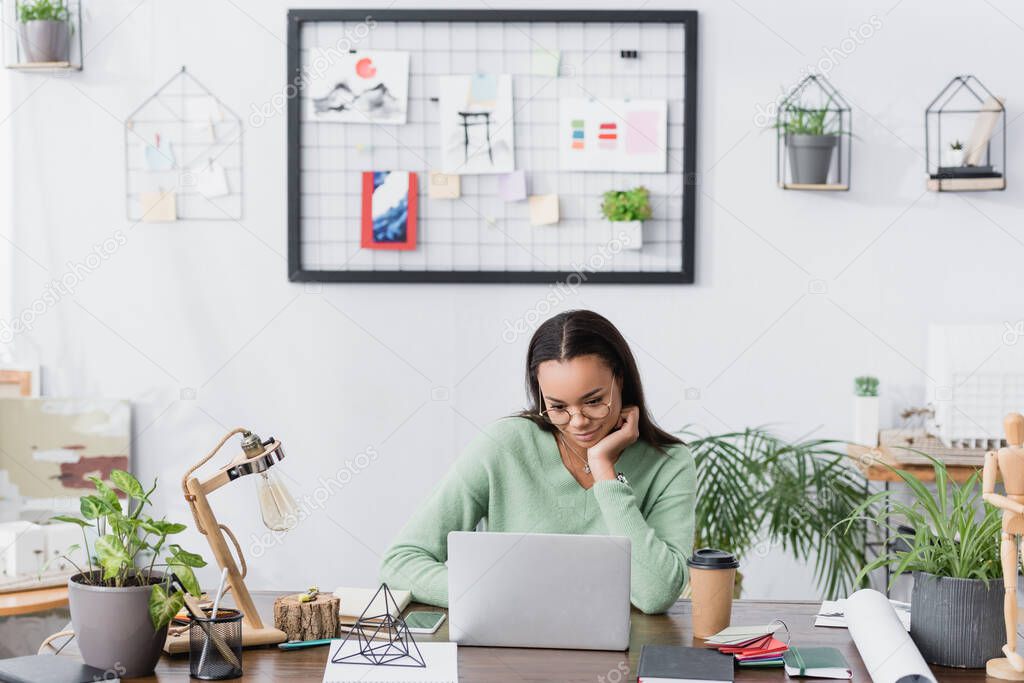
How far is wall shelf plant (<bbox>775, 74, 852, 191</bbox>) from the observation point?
3.17 metres

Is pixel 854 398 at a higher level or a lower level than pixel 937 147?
lower

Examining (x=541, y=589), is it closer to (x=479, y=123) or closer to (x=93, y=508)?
(x=93, y=508)

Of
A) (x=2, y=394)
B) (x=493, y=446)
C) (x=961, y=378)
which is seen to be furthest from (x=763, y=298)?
(x=2, y=394)

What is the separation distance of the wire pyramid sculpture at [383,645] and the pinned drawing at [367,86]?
1844 millimetres

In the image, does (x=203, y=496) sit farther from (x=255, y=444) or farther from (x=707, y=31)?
(x=707, y=31)

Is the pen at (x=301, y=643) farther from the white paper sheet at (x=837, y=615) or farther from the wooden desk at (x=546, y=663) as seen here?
the white paper sheet at (x=837, y=615)

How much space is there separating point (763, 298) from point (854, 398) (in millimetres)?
399

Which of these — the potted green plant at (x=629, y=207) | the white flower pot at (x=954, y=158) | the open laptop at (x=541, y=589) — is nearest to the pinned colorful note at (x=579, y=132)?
the potted green plant at (x=629, y=207)

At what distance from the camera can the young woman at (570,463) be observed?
2.11 m

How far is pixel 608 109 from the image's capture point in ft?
10.8

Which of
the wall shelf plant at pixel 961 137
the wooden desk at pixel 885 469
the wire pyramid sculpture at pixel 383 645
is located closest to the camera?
the wire pyramid sculpture at pixel 383 645

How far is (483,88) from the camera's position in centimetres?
329

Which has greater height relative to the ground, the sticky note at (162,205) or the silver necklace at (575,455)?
the sticky note at (162,205)

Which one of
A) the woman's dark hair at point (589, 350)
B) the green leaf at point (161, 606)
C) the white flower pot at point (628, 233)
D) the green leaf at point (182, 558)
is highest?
the white flower pot at point (628, 233)
